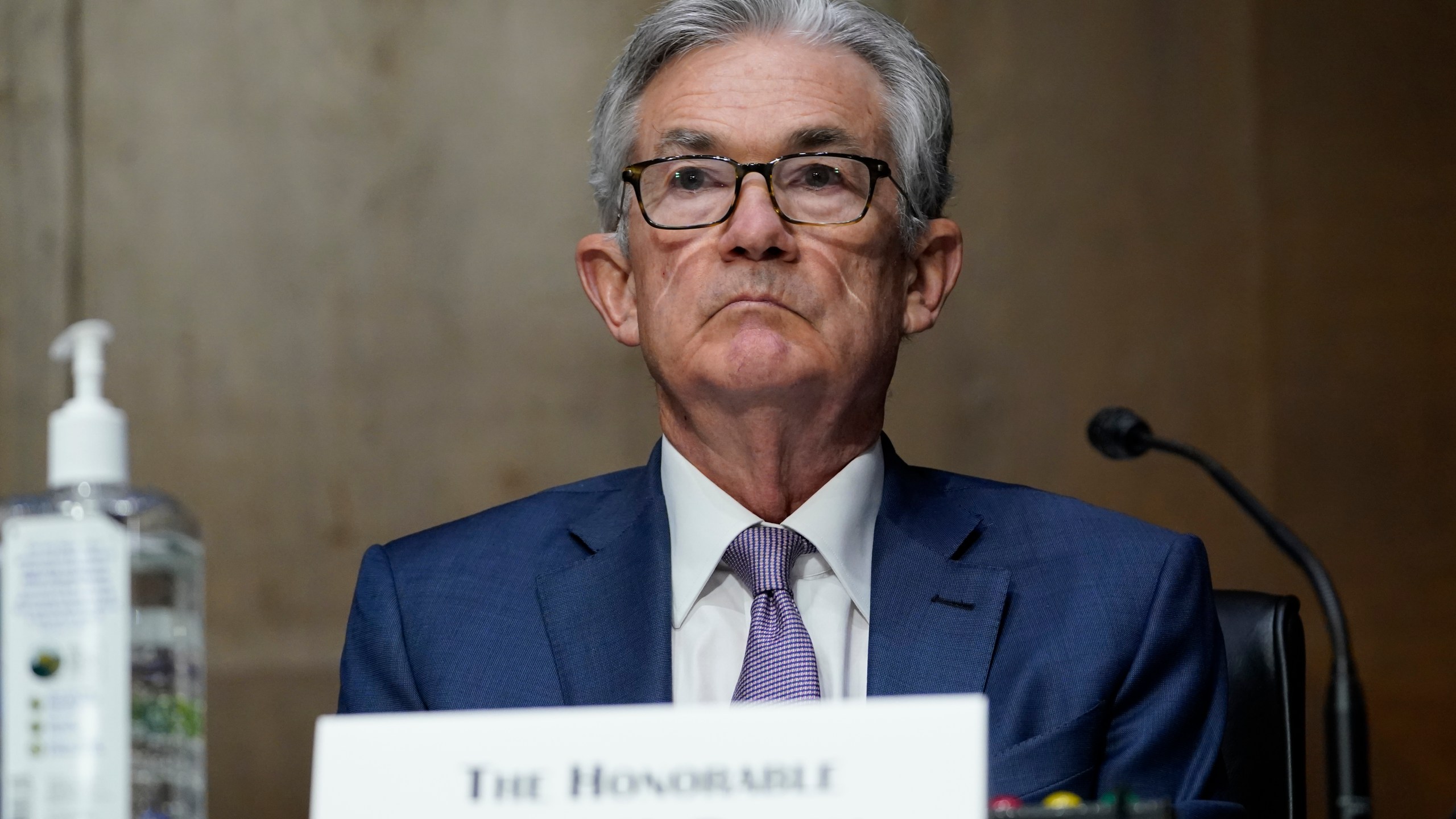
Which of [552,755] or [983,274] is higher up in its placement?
[983,274]

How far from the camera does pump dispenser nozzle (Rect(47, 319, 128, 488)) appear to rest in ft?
2.42

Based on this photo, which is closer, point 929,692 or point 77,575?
point 77,575

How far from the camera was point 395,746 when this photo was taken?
0.72 m

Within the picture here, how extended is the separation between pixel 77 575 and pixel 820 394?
33.1 inches

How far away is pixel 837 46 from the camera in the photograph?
1.54 meters

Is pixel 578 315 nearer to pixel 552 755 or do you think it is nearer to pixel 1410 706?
pixel 1410 706

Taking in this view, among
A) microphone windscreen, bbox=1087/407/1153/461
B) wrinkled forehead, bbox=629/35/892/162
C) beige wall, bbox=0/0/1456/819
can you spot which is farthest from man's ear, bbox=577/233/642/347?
beige wall, bbox=0/0/1456/819

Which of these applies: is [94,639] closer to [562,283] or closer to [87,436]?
[87,436]

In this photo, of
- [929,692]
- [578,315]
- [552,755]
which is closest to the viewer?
[552,755]

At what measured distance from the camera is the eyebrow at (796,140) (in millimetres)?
1459

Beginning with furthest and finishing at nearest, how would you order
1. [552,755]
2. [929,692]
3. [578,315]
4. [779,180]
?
Answer: [578,315]
[779,180]
[929,692]
[552,755]

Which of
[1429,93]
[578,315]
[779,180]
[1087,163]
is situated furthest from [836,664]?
[1429,93]

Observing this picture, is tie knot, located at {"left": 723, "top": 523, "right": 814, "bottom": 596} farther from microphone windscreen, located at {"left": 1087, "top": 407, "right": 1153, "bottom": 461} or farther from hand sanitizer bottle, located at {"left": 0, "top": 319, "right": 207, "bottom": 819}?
hand sanitizer bottle, located at {"left": 0, "top": 319, "right": 207, "bottom": 819}

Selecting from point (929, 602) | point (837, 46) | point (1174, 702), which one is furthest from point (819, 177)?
point (1174, 702)
